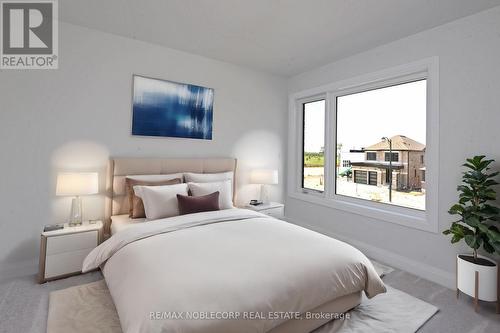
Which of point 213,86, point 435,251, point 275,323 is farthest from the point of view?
point 213,86

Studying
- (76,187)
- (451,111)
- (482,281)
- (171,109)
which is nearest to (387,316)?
(482,281)

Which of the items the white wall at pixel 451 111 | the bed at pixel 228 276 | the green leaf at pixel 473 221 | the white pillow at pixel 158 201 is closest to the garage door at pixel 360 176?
the white wall at pixel 451 111

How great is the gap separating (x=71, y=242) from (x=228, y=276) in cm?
185

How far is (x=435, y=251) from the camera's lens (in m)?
2.58

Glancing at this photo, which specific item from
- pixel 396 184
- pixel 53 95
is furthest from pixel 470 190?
pixel 53 95

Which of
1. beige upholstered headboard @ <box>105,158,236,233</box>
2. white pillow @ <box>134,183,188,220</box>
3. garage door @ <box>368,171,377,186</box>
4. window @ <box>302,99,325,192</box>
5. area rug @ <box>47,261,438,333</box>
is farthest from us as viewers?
window @ <box>302,99,325,192</box>

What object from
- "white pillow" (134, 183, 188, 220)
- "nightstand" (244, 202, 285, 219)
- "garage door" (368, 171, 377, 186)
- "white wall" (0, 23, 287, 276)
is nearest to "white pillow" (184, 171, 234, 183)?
"white wall" (0, 23, 287, 276)

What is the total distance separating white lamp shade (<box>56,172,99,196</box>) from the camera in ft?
7.73

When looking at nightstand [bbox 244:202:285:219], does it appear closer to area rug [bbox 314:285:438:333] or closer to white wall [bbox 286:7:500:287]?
white wall [bbox 286:7:500:287]

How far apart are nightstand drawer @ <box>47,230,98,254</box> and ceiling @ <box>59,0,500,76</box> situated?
219 centimetres

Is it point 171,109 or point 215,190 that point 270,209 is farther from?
point 171,109

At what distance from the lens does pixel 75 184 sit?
239cm

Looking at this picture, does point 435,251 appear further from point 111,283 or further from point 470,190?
point 111,283

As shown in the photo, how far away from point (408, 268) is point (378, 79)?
227 centimetres
